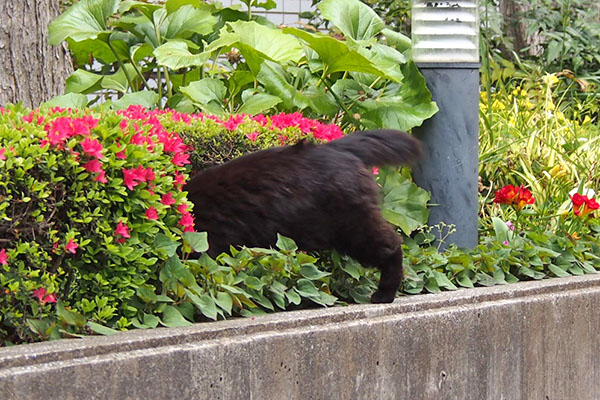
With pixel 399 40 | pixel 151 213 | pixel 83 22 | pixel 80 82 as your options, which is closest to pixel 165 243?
pixel 151 213

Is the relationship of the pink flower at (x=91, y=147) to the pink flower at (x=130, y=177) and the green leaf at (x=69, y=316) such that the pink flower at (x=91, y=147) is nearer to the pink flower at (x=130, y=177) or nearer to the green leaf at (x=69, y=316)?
the pink flower at (x=130, y=177)

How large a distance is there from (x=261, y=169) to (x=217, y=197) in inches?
8.8

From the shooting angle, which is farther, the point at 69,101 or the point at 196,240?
the point at 69,101

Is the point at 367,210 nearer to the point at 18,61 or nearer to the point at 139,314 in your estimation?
the point at 139,314

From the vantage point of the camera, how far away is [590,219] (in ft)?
18.9

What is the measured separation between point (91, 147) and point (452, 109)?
2484mm

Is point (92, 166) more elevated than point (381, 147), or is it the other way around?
point (92, 166)

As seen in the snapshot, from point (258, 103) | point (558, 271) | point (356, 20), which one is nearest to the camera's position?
point (558, 271)

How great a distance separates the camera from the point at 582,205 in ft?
17.8

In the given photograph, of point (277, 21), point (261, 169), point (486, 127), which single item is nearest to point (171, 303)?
point (261, 169)

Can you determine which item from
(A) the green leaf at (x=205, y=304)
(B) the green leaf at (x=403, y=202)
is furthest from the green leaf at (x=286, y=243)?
(B) the green leaf at (x=403, y=202)

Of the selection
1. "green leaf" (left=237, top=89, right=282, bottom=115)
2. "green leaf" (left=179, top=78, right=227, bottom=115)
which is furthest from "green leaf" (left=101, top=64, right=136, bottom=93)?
"green leaf" (left=237, top=89, right=282, bottom=115)

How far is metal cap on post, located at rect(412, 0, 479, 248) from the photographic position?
203 inches

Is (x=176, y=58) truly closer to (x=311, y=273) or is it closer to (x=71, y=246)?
(x=311, y=273)
